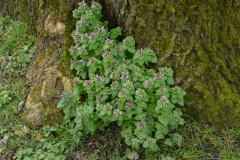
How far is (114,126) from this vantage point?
3475mm

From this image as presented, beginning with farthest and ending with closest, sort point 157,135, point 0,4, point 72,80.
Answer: point 0,4
point 72,80
point 157,135

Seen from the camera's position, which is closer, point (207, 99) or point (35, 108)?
point (207, 99)

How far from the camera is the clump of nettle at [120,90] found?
301 cm

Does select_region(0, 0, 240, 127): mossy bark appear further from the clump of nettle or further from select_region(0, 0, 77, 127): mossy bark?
the clump of nettle

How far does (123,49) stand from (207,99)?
0.92m

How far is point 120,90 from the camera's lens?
3.00 meters

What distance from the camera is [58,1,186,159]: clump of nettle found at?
9.87ft

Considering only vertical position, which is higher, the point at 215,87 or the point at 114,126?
the point at 215,87

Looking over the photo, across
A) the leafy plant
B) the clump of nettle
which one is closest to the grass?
the clump of nettle

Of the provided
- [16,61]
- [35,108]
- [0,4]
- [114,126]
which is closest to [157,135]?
[114,126]

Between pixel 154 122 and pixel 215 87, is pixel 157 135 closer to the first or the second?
pixel 154 122

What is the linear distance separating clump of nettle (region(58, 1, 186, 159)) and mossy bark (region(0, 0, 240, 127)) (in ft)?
0.55

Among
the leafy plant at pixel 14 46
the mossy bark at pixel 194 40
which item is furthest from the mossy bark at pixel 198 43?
the leafy plant at pixel 14 46

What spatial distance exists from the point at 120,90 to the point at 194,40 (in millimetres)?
829
